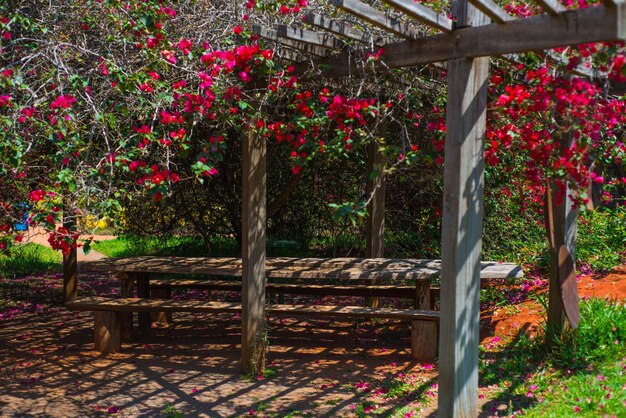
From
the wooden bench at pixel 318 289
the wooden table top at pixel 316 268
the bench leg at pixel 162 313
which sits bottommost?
the bench leg at pixel 162 313

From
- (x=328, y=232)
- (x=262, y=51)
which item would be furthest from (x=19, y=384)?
(x=328, y=232)

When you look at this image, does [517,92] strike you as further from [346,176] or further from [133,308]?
[346,176]

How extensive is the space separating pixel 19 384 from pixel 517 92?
13.9 ft

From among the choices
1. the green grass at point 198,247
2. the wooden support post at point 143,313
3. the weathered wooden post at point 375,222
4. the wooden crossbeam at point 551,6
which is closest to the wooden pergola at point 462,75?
the wooden crossbeam at point 551,6

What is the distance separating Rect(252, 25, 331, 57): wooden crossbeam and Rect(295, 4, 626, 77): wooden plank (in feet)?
1.08

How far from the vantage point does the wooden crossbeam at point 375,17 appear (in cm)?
303

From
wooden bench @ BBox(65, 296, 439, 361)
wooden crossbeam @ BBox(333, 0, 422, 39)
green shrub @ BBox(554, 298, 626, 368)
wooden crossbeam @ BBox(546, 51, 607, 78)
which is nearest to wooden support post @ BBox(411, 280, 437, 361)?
wooden bench @ BBox(65, 296, 439, 361)

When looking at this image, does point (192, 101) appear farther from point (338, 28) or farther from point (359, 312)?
point (359, 312)

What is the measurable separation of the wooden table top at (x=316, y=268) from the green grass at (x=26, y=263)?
501cm

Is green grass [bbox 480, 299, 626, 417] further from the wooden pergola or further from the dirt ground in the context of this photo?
the wooden pergola

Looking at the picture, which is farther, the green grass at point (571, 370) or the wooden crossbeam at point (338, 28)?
the green grass at point (571, 370)

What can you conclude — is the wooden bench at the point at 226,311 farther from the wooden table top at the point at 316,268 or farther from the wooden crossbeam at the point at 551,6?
the wooden crossbeam at the point at 551,6

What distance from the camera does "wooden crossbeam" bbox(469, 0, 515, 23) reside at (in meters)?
2.91

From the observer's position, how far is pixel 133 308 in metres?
5.81
